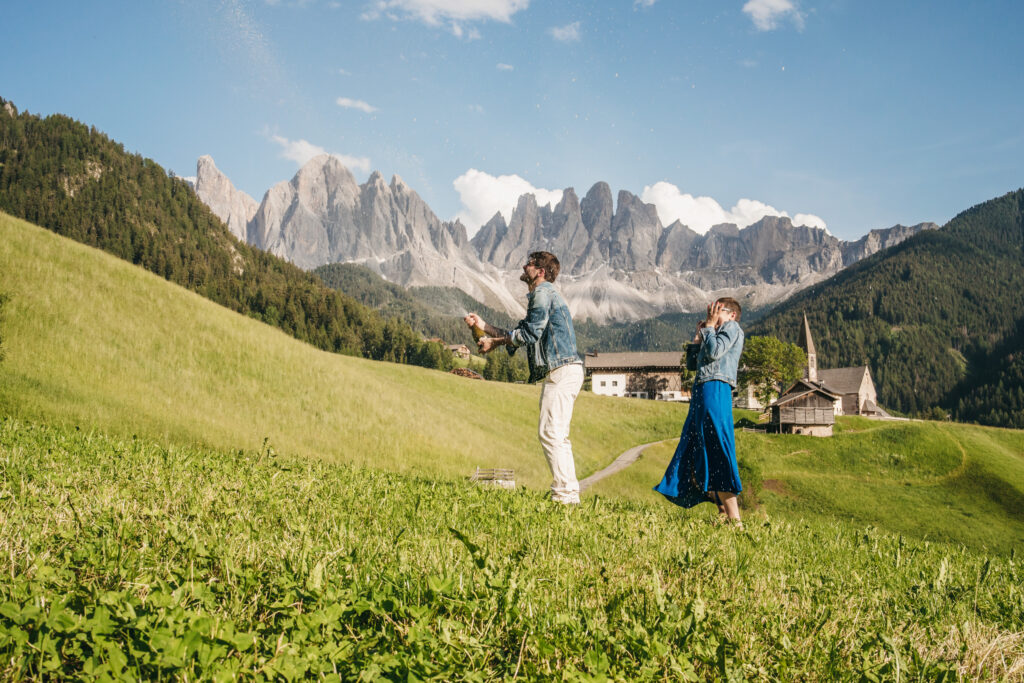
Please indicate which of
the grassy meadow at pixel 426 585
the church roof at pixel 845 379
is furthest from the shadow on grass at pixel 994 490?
the church roof at pixel 845 379

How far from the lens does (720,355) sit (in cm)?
863

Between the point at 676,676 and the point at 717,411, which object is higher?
the point at 717,411

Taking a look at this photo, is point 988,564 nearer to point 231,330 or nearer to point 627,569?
point 627,569

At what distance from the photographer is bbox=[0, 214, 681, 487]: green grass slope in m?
18.7

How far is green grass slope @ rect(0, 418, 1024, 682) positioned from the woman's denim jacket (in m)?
3.00

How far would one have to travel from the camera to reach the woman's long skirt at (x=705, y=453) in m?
8.49

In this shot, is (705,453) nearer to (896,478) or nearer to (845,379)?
(896,478)

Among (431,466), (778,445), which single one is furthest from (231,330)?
(778,445)

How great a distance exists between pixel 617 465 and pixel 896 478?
1028 inches

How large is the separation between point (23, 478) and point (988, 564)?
32.0 feet

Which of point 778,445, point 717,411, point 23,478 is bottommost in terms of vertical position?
point 778,445

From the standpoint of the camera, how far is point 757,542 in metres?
5.90

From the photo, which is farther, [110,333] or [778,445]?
[778,445]

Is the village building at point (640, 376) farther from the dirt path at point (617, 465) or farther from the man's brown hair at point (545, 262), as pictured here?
the man's brown hair at point (545, 262)
